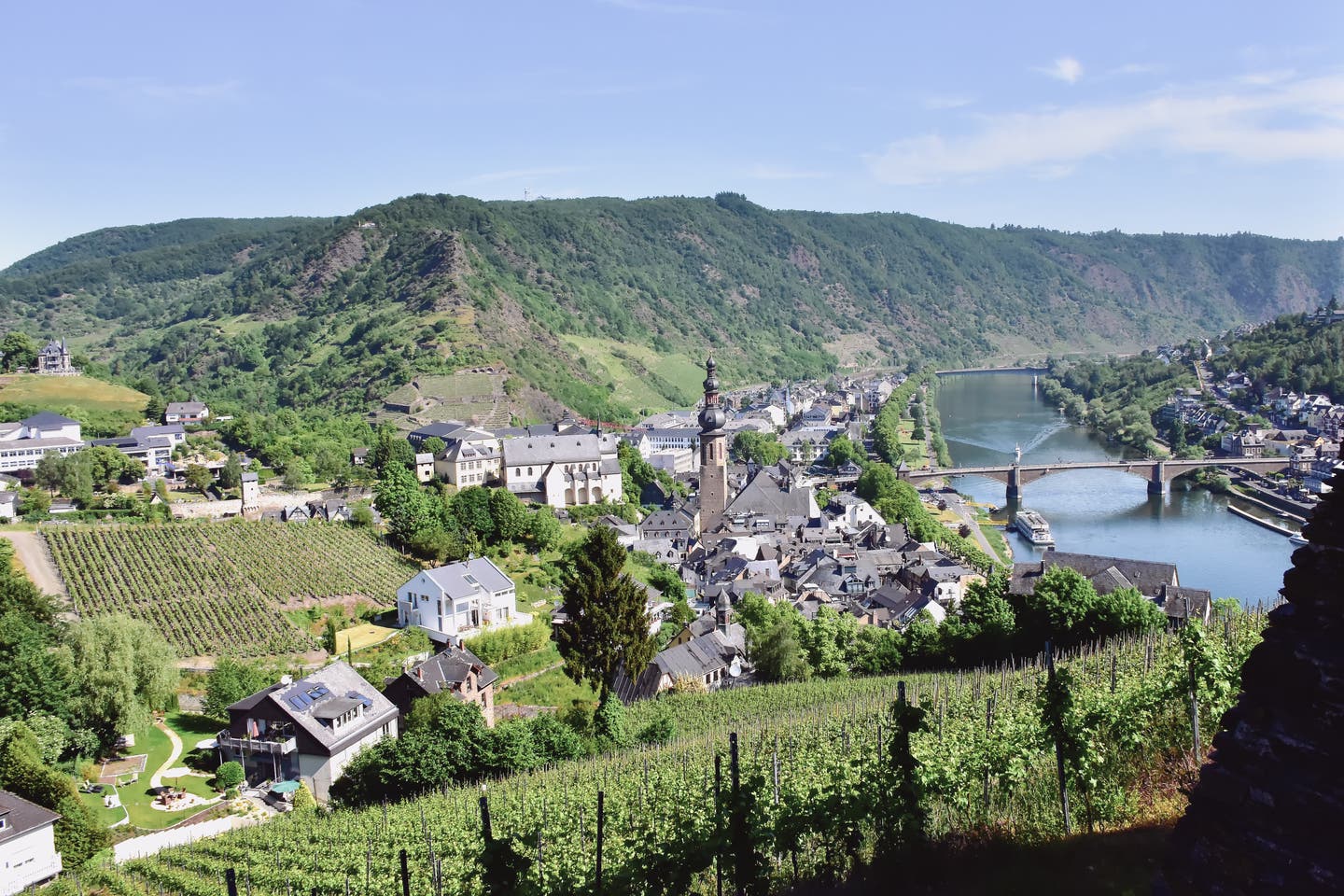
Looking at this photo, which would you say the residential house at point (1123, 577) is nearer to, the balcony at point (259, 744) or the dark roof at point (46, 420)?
the balcony at point (259, 744)

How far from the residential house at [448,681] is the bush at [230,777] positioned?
3.87 meters

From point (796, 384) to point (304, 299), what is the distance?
241ft

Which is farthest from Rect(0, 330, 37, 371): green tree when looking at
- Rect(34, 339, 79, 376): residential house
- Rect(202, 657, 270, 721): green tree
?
Rect(202, 657, 270, 721): green tree

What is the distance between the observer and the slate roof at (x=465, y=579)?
3048 centimetres

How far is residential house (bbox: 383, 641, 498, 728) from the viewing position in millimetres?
23812

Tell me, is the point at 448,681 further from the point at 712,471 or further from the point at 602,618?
the point at 712,471

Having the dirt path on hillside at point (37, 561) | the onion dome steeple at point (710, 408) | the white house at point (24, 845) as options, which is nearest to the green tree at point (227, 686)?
the white house at point (24, 845)

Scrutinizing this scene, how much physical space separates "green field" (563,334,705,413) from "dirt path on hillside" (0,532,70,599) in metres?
79.5

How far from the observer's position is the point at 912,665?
88.2 feet

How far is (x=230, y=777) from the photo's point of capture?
20.8 meters

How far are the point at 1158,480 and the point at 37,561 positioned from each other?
69206 mm

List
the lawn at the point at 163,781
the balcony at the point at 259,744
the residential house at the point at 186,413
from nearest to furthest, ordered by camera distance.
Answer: the lawn at the point at 163,781
the balcony at the point at 259,744
the residential house at the point at 186,413

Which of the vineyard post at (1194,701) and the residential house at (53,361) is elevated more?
the residential house at (53,361)

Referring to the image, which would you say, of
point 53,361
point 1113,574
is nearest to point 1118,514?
point 1113,574
